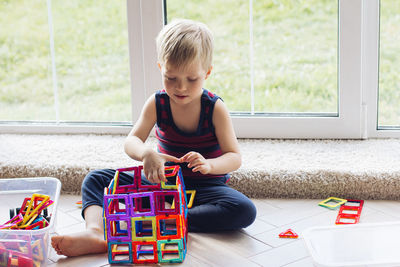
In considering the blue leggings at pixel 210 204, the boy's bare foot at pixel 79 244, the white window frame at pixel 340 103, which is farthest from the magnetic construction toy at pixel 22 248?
the white window frame at pixel 340 103

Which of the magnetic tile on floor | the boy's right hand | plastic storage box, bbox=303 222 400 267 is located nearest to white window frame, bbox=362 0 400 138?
the magnetic tile on floor

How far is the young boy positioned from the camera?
1.21 m

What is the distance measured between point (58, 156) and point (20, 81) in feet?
1.37

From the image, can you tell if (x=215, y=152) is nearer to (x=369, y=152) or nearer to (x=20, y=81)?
(x=369, y=152)

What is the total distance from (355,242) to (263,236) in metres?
0.21

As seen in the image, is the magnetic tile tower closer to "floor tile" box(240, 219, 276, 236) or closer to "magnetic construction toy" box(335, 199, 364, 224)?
"floor tile" box(240, 219, 276, 236)

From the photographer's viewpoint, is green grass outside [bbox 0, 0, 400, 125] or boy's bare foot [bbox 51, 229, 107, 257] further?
green grass outside [bbox 0, 0, 400, 125]

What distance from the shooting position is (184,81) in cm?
125

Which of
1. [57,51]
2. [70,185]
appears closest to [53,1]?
[57,51]

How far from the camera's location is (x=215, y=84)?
5.89 ft

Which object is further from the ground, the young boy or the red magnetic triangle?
the young boy

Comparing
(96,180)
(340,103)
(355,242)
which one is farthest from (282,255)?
(340,103)

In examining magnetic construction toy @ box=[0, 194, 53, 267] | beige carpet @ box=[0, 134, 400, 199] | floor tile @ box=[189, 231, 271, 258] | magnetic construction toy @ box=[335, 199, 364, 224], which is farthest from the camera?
beige carpet @ box=[0, 134, 400, 199]

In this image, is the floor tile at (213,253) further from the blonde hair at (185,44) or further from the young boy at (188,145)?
the blonde hair at (185,44)
